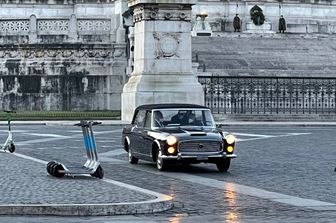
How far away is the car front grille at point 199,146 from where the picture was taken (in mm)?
22531

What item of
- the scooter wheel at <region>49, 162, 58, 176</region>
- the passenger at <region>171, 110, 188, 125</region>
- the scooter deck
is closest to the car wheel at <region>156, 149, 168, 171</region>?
the passenger at <region>171, 110, 188, 125</region>

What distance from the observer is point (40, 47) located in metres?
59.2

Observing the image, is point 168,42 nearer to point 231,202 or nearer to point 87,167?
point 87,167

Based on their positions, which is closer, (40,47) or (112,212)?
(112,212)

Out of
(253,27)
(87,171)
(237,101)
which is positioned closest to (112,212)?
(87,171)

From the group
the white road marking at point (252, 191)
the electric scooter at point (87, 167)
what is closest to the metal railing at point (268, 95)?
the white road marking at point (252, 191)

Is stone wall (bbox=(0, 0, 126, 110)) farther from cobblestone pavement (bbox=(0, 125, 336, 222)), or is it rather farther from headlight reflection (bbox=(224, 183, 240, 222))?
headlight reflection (bbox=(224, 183, 240, 222))

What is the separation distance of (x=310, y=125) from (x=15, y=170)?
2533 centimetres

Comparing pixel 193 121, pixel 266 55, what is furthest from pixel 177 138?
pixel 266 55

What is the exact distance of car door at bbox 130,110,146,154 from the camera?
960 inches

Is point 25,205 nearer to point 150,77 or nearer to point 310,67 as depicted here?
point 150,77

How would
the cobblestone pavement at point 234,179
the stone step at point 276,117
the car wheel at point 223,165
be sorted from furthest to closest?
1. the stone step at point 276,117
2. the car wheel at point 223,165
3. the cobblestone pavement at point 234,179

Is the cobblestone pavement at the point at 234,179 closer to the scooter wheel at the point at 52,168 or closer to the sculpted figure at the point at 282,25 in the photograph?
the scooter wheel at the point at 52,168

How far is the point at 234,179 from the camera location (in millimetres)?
21406
